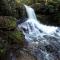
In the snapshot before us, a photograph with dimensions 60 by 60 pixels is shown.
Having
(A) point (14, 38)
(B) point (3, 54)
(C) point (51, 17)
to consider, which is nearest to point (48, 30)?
(C) point (51, 17)

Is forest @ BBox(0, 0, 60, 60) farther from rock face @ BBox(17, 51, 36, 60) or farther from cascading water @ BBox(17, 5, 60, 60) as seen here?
cascading water @ BBox(17, 5, 60, 60)

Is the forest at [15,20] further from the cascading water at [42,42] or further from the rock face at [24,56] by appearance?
the cascading water at [42,42]

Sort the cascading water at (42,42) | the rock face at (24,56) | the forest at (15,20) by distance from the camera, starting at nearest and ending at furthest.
→ the forest at (15,20), the rock face at (24,56), the cascading water at (42,42)

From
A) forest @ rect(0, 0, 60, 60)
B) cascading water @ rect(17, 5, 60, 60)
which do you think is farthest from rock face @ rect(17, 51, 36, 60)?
cascading water @ rect(17, 5, 60, 60)

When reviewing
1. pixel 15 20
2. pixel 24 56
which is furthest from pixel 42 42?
pixel 24 56

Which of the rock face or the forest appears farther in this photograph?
the rock face

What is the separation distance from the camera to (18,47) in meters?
8.58

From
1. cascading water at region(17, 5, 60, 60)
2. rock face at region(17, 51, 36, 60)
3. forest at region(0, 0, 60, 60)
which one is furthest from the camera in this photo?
cascading water at region(17, 5, 60, 60)

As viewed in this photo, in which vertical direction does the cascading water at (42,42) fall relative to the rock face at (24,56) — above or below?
below

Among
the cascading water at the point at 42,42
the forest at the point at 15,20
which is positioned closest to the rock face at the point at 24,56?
the forest at the point at 15,20

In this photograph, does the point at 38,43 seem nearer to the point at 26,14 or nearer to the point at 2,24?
the point at 2,24

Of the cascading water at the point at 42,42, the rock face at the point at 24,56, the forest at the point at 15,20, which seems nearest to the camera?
the forest at the point at 15,20

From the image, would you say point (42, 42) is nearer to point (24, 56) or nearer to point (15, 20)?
point (15, 20)

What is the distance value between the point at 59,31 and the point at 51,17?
277 centimetres
